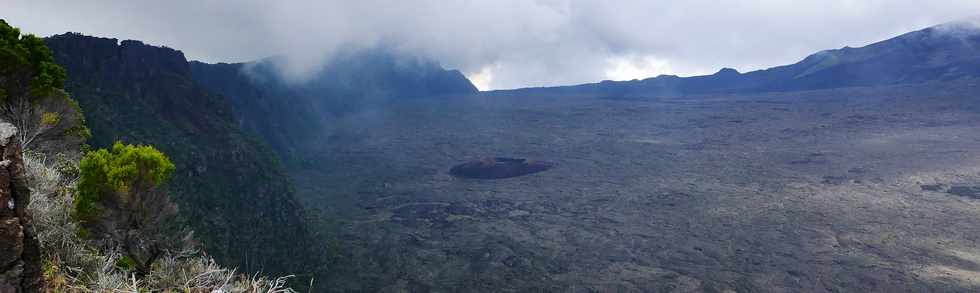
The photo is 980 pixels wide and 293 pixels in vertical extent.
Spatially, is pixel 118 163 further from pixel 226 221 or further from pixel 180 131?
pixel 180 131

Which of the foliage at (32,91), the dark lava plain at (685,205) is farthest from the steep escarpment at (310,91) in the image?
the foliage at (32,91)

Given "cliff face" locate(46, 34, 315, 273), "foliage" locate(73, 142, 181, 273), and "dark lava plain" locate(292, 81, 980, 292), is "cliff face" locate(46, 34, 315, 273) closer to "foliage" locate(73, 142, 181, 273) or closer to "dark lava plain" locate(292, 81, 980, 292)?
"dark lava plain" locate(292, 81, 980, 292)

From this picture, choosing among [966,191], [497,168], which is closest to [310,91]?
[497,168]

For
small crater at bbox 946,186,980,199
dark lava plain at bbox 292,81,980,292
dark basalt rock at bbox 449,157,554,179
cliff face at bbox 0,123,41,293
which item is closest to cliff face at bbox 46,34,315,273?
dark lava plain at bbox 292,81,980,292

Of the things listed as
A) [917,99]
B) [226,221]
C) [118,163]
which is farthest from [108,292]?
Answer: [917,99]

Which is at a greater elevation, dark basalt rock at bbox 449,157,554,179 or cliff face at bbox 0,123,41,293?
cliff face at bbox 0,123,41,293

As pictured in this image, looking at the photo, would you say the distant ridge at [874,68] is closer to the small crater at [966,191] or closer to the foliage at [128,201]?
the small crater at [966,191]
